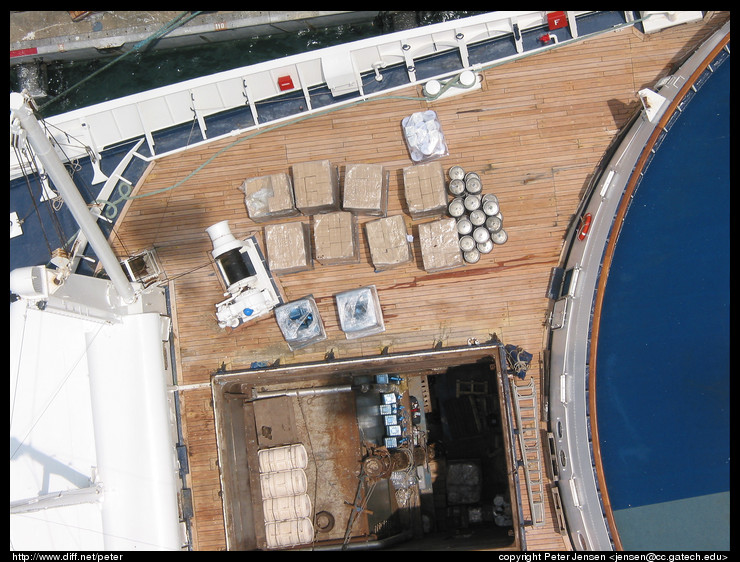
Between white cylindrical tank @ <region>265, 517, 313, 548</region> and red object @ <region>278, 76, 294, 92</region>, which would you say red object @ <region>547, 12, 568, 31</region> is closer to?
red object @ <region>278, 76, 294, 92</region>

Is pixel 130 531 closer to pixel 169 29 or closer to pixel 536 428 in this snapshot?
pixel 536 428

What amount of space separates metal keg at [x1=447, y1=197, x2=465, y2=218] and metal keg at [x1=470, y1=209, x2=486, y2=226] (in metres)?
0.21

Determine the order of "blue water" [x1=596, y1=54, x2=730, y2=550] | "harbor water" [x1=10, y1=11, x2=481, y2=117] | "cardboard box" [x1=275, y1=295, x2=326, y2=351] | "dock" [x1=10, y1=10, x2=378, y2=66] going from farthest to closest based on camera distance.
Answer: "harbor water" [x1=10, y1=11, x2=481, y2=117] → "dock" [x1=10, y1=10, x2=378, y2=66] → "cardboard box" [x1=275, y1=295, x2=326, y2=351] → "blue water" [x1=596, y1=54, x2=730, y2=550]

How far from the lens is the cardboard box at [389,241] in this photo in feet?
34.4

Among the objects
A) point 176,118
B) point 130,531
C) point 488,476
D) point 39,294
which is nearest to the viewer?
point 39,294

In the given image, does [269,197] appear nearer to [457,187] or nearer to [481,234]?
[457,187]

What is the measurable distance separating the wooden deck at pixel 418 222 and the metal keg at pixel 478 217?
27.3 inches

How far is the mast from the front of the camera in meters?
7.75

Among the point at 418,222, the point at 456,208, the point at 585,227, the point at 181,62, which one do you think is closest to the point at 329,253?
the point at 418,222

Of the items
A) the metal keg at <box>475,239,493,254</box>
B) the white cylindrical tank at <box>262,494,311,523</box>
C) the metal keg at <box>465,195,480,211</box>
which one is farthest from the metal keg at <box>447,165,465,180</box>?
the white cylindrical tank at <box>262,494,311,523</box>

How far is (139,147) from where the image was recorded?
11.6 m

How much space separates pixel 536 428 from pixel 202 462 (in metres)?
6.65

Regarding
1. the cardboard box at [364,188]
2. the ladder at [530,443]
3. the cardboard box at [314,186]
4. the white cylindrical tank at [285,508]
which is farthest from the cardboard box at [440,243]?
the white cylindrical tank at [285,508]
